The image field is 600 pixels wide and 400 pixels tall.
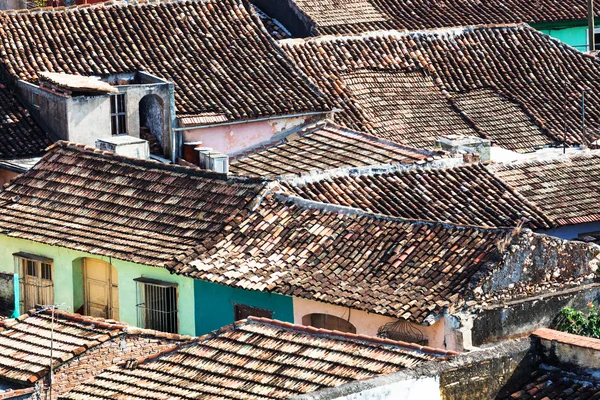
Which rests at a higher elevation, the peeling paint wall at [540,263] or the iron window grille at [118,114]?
the iron window grille at [118,114]

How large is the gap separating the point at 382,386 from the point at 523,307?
6235 mm

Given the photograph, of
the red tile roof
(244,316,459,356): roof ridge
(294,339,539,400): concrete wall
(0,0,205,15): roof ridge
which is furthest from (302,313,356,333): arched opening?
(0,0,205,15): roof ridge

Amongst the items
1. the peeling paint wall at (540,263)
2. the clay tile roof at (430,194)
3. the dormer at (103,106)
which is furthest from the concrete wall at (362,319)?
the dormer at (103,106)

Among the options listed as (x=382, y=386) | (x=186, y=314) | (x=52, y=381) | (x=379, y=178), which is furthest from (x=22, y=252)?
(x=382, y=386)

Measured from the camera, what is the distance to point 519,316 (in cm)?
2203

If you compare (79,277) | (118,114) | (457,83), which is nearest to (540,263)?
(79,277)

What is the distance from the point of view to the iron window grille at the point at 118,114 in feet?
110

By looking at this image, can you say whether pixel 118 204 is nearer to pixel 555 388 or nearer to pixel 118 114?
pixel 118 114

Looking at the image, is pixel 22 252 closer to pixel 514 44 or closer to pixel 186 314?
pixel 186 314

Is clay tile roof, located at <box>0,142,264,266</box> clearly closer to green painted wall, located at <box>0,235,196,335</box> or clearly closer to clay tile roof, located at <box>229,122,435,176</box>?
green painted wall, located at <box>0,235,196,335</box>

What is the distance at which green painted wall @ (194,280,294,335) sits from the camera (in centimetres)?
2452

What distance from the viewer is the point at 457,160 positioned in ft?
97.7

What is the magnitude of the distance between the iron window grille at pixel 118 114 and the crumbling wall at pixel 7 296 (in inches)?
337

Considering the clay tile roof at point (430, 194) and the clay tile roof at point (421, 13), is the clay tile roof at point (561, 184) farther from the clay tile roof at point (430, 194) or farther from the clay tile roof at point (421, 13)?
the clay tile roof at point (421, 13)
